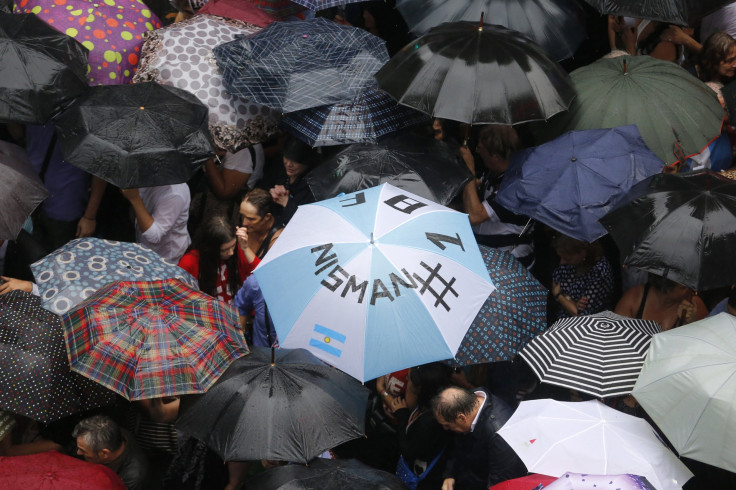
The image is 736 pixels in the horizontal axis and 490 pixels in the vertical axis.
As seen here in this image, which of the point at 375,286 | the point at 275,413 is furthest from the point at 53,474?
the point at 375,286

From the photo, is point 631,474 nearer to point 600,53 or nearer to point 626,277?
point 626,277

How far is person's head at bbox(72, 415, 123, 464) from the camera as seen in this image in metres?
5.70

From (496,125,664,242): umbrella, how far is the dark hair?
3.11 meters

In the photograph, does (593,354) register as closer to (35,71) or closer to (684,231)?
(684,231)

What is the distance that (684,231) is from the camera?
5.85 meters

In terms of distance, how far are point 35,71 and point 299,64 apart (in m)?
1.96

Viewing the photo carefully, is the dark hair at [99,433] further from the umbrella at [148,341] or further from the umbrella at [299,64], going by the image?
the umbrella at [299,64]

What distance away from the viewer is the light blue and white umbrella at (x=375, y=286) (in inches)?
215

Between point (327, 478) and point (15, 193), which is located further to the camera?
point (15, 193)

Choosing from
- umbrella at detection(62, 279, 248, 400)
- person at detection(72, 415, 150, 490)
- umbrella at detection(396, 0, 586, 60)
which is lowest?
person at detection(72, 415, 150, 490)

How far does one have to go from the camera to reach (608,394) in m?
5.46

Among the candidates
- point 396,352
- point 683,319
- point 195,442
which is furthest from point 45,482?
point 683,319

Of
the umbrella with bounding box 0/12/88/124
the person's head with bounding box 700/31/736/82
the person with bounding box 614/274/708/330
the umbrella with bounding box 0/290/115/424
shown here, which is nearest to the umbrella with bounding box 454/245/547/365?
the person with bounding box 614/274/708/330

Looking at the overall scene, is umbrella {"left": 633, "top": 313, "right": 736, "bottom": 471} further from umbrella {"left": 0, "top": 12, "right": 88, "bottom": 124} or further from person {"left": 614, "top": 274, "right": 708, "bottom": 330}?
umbrella {"left": 0, "top": 12, "right": 88, "bottom": 124}
